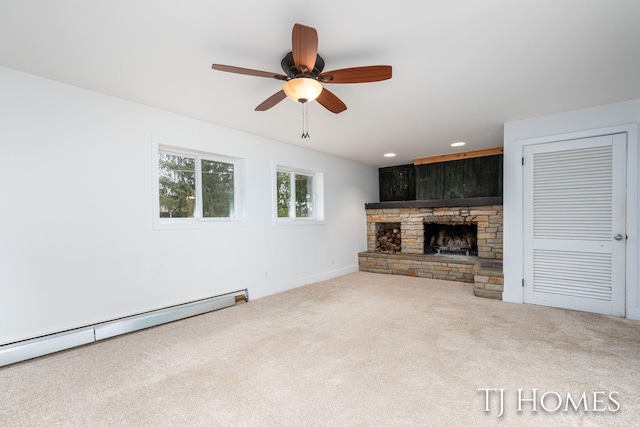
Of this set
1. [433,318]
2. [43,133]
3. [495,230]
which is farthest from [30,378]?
[495,230]

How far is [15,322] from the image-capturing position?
7.58 ft

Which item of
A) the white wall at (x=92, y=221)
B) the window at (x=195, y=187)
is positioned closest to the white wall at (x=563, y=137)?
the white wall at (x=92, y=221)

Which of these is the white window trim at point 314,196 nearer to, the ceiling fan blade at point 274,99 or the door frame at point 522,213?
the ceiling fan blade at point 274,99

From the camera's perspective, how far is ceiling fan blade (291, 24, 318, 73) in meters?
1.57

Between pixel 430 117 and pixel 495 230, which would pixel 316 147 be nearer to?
pixel 430 117

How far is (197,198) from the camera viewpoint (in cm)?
363

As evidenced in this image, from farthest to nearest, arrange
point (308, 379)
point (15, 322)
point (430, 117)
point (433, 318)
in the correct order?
point (430, 117) → point (433, 318) → point (15, 322) → point (308, 379)

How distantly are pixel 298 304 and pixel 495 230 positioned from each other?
12.2 feet

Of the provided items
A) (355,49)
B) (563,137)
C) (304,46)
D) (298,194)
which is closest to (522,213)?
(563,137)

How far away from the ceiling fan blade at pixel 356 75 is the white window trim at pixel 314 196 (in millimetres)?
2530

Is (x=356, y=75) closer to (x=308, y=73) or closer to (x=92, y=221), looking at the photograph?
(x=308, y=73)

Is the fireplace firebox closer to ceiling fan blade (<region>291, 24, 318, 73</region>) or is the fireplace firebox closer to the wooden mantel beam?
the wooden mantel beam

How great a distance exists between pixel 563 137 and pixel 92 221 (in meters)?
5.16

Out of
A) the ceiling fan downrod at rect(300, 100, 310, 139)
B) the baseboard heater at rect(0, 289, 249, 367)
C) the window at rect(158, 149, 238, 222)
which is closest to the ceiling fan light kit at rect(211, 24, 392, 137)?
the ceiling fan downrod at rect(300, 100, 310, 139)
